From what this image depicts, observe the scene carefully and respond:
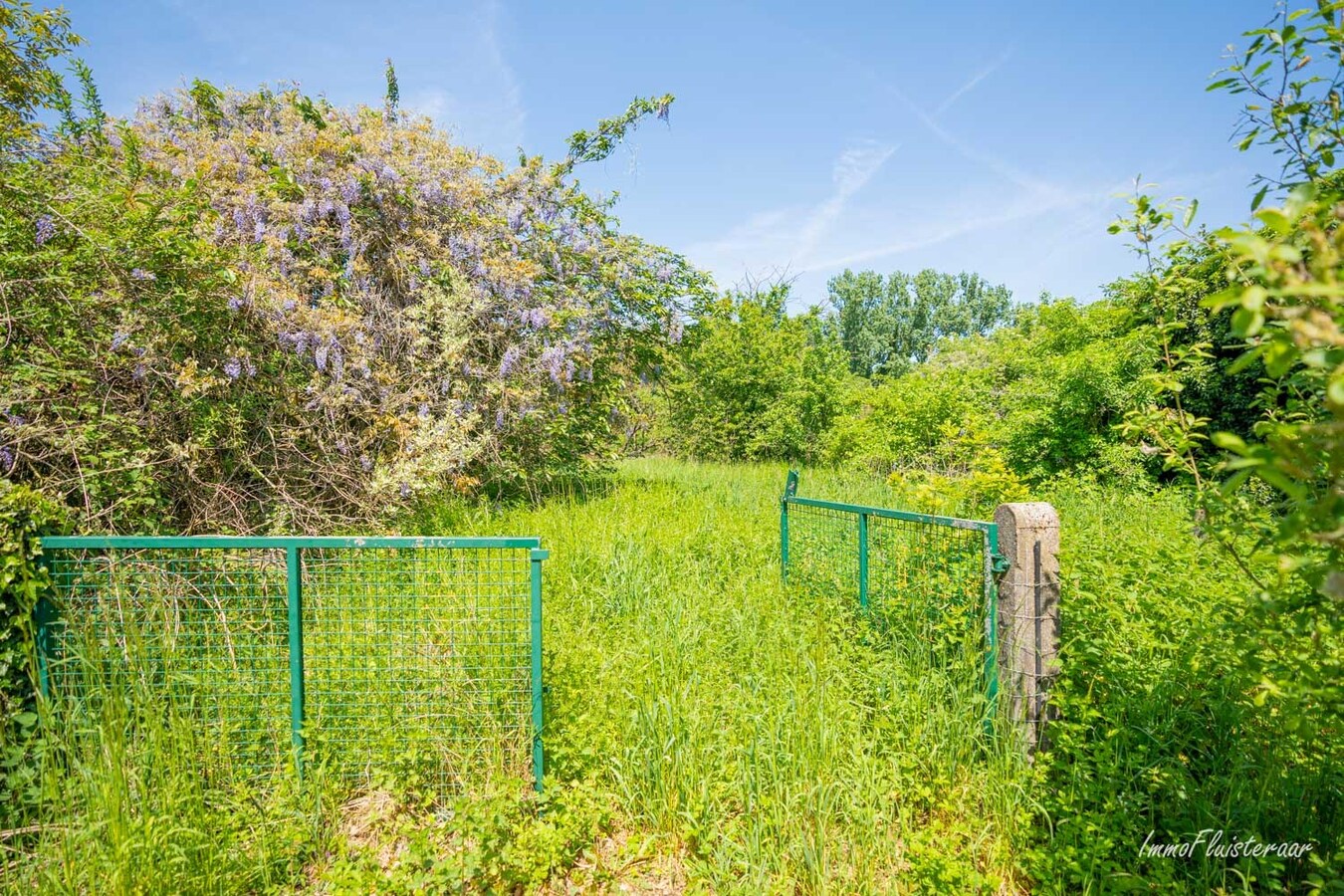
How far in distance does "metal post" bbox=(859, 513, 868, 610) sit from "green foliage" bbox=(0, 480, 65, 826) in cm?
387

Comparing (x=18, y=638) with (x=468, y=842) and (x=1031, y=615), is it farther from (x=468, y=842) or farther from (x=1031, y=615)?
(x=1031, y=615)

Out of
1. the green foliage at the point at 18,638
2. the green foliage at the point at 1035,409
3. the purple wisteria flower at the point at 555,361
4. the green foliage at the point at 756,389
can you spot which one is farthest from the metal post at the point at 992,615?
the green foliage at the point at 756,389

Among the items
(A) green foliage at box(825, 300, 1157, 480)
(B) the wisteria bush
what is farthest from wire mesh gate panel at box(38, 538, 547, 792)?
(A) green foliage at box(825, 300, 1157, 480)

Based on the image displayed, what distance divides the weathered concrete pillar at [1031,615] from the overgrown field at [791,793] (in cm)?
13

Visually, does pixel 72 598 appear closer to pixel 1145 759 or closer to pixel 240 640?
pixel 240 640

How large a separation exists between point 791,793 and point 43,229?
5.18m

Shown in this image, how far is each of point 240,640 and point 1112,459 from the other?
908cm

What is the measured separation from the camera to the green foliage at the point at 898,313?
48.8 metres

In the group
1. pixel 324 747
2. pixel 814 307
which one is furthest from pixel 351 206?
pixel 814 307

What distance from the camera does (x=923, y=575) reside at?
3254 millimetres

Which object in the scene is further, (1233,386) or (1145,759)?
(1233,386)

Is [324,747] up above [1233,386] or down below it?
below

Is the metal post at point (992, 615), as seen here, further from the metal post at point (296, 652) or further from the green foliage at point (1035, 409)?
the metal post at point (296, 652)

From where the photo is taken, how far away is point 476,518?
5.88m
